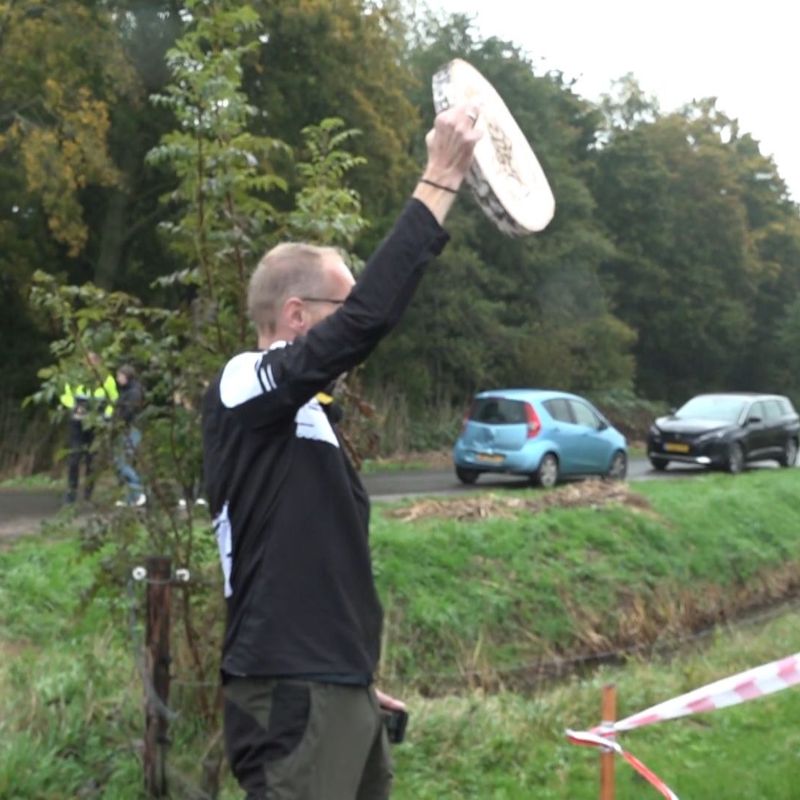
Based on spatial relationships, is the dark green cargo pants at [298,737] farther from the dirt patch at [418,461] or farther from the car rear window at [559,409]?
the dirt patch at [418,461]

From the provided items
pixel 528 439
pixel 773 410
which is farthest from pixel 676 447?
pixel 528 439

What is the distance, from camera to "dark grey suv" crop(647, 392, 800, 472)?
2725 cm

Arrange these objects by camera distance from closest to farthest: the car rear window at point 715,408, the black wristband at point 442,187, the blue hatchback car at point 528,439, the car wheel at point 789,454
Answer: the black wristband at point 442,187
the blue hatchback car at point 528,439
the car rear window at point 715,408
the car wheel at point 789,454

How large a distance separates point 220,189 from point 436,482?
18546mm

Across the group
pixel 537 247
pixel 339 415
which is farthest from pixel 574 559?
pixel 537 247

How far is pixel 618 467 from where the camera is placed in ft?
82.7

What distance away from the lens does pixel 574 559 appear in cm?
1652

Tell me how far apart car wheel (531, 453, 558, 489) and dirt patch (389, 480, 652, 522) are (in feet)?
5.99

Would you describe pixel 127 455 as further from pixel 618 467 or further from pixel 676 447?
pixel 676 447

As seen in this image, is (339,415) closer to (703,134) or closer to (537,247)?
(537,247)

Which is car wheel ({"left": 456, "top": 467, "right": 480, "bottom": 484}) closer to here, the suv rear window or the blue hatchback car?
the blue hatchback car

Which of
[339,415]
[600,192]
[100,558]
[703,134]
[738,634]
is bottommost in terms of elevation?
[738,634]

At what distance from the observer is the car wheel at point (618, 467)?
81.6 feet

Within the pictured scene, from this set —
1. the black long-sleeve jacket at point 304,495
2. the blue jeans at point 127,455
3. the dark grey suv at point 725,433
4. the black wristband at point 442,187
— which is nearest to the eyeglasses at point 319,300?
the black long-sleeve jacket at point 304,495
